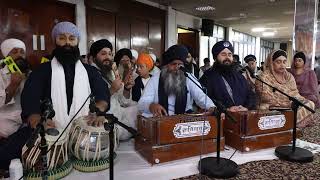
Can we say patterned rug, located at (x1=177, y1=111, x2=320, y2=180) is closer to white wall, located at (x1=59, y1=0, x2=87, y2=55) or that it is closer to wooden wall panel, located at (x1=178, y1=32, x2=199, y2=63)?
white wall, located at (x1=59, y1=0, x2=87, y2=55)

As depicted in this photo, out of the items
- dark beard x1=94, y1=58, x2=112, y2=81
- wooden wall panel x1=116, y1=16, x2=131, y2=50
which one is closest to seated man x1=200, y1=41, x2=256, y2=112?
dark beard x1=94, y1=58, x2=112, y2=81

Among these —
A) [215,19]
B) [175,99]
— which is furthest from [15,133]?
[215,19]

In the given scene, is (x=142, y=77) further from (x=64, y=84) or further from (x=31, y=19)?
(x=31, y=19)

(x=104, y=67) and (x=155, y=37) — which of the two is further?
(x=155, y=37)

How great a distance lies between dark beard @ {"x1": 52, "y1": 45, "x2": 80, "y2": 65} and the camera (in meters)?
2.26

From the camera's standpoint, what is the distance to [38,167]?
182 cm

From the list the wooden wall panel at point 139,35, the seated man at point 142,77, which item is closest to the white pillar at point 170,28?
the wooden wall panel at point 139,35

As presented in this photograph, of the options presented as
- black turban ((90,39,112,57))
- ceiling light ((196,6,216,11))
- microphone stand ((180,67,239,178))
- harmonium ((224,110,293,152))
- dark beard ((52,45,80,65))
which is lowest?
microphone stand ((180,67,239,178))

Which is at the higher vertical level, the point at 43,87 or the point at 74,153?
the point at 43,87

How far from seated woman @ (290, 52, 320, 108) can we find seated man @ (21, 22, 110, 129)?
143 inches

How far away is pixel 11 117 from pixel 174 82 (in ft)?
4.84

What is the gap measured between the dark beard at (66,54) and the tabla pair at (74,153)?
506 mm

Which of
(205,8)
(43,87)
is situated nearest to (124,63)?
(43,87)

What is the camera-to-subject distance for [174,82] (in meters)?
2.64
